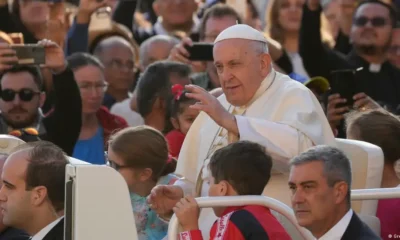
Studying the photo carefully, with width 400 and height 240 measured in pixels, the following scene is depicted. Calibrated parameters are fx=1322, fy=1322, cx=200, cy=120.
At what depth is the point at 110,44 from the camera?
37.7 feet

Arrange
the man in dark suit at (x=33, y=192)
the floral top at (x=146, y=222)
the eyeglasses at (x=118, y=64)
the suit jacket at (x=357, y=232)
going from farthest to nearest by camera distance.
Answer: the eyeglasses at (x=118, y=64), the floral top at (x=146, y=222), the man in dark suit at (x=33, y=192), the suit jacket at (x=357, y=232)

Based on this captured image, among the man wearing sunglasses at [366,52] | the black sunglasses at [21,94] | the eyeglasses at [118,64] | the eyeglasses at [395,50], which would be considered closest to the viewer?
the black sunglasses at [21,94]

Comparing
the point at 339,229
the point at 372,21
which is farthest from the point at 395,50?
the point at 339,229

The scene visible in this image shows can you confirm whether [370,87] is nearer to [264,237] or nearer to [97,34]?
[97,34]

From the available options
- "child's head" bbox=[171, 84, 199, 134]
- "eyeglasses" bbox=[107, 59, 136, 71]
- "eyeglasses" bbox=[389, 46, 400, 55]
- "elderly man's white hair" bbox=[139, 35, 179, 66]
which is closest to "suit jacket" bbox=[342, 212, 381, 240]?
"child's head" bbox=[171, 84, 199, 134]

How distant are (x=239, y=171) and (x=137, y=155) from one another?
1.28 meters

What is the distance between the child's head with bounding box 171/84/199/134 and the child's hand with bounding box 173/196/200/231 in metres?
2.81

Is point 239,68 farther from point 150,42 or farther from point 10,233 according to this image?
point 150,42

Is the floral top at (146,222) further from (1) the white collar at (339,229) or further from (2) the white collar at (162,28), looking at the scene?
(2) the white collar at (162,28)

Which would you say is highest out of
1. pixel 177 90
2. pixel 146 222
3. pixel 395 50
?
pixel 177 90

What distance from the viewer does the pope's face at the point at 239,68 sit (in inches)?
291

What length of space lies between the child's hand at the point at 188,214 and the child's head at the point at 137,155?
139 cm

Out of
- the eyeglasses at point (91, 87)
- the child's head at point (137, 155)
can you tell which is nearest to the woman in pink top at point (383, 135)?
the child's head at point (137, 155)

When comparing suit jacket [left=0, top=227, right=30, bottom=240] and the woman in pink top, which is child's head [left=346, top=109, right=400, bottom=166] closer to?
the woman in pink top
